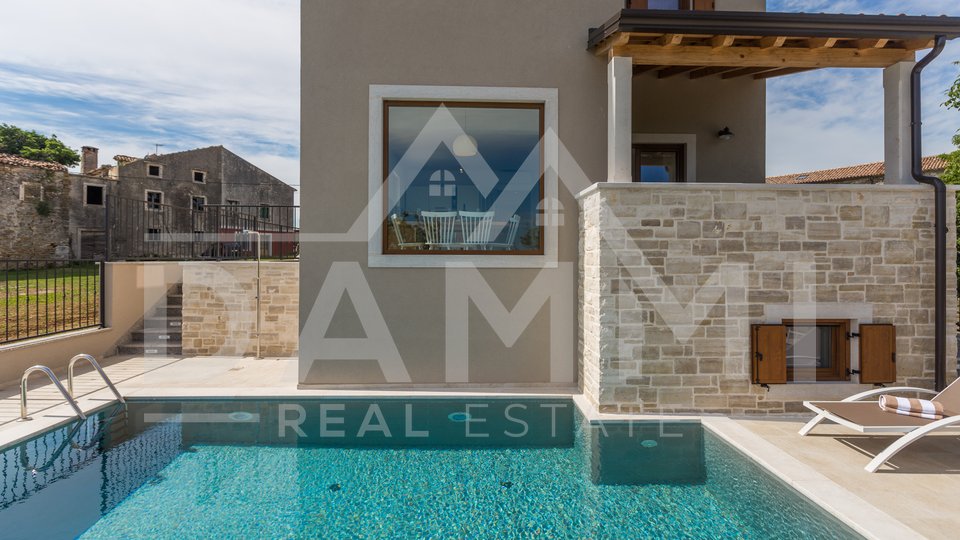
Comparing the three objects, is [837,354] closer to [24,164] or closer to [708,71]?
[708,71]

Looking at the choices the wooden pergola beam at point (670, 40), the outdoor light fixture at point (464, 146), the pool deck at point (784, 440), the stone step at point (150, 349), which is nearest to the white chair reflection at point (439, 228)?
the outdoor light fixture at point (464, 146)

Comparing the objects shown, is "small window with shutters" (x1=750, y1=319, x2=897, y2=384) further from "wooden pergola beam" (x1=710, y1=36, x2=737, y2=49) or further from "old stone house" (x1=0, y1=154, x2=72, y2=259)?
"old stone house" (x1=0, y1=154, x2=72, y2=259)

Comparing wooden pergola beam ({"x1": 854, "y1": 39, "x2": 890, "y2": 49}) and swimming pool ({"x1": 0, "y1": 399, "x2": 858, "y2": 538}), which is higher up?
wooden pergola beam ({"x1": 854, "y1": 39, "x2": 890, "y2": 49})

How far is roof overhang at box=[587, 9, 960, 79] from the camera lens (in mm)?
6953

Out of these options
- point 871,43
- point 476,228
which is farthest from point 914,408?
point 476,228

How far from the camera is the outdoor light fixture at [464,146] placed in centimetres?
891

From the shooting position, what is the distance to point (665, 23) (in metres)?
6.94

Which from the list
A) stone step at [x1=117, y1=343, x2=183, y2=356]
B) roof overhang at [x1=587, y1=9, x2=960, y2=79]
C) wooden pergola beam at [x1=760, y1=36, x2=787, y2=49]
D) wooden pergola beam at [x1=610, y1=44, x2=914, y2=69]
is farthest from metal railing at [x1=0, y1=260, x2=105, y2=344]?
wooden pergola beam at [x1=760, y1=36, x2=787, y2=49]

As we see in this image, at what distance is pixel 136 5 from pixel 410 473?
1205cm

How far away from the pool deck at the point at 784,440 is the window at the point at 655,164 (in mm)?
5473

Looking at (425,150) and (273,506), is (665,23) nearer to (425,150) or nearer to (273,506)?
(425,150)

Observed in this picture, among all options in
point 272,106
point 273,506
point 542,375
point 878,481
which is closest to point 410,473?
point 273,506

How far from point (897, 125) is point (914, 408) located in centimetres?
463

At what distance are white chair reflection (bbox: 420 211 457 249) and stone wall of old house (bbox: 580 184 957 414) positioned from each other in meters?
2.73
